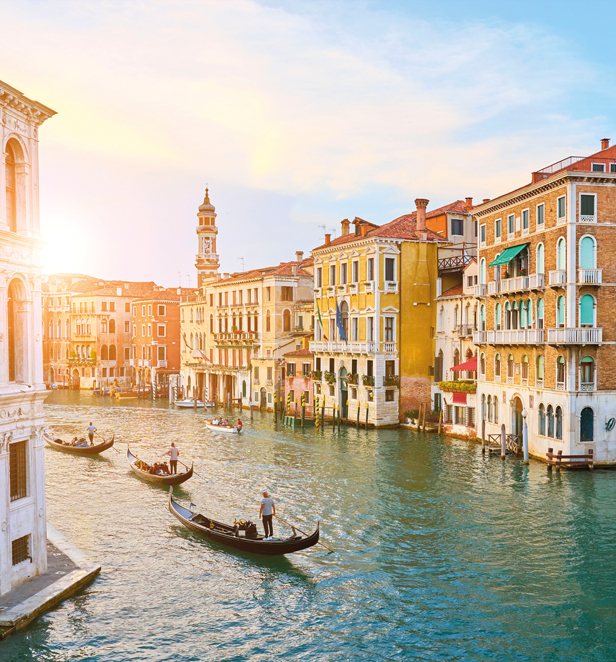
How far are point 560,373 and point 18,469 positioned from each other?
67.7ft

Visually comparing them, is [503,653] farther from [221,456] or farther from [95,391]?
[95,391]

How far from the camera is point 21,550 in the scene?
1386 centimetres

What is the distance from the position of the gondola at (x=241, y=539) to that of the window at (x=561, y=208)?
16524 millimetres

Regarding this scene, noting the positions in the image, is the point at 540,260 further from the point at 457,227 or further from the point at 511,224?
the point at 457,227

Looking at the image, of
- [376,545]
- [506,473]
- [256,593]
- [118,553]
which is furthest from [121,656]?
[506,473]

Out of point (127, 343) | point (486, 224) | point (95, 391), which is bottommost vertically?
point (95, 391)

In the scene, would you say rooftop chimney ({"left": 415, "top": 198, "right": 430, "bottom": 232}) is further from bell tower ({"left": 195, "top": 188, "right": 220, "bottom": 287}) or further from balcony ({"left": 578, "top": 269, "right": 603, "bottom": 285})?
bell tower ({"left": 195, "top": 188, "right": 220, "bottom": 287})

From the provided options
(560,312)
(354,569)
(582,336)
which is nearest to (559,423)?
(582,336)

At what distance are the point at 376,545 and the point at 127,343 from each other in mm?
63798

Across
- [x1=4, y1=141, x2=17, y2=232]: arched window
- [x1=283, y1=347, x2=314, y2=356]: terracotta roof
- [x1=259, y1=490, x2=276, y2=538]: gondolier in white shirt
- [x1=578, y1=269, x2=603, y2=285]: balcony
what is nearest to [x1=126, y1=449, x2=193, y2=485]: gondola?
[x1=259, y1=490, x2=276, y2=538]: gondolier in white shirt

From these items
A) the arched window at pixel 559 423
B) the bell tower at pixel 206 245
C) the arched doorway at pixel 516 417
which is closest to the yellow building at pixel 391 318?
the arched doorway at pixel 516 417

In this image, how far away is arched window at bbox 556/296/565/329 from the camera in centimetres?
2738

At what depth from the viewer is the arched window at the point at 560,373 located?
2736 centimetres

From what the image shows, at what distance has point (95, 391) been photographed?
243ft
